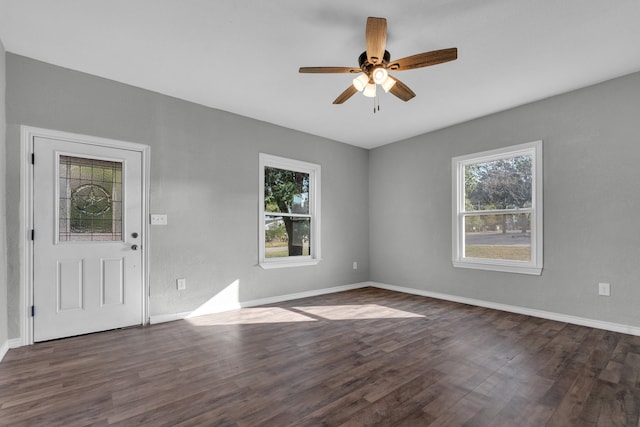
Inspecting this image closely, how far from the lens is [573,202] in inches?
138

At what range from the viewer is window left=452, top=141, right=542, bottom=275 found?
3.83 meters

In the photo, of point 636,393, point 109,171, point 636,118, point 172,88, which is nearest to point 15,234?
point 109,171

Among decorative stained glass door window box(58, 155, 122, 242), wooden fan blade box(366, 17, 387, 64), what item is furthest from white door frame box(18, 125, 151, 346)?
wooden fan blade box(366, 17, 387, 64)

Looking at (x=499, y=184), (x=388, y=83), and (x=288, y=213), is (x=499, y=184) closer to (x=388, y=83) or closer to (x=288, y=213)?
(x=388, y=83)

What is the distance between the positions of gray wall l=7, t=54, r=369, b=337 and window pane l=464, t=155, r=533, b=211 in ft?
8.01

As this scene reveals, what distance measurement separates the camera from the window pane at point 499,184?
13.0ft

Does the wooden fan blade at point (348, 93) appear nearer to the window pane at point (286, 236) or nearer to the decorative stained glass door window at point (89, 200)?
the window pane at point (286, 236)

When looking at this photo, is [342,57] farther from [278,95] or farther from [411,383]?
[411,383]

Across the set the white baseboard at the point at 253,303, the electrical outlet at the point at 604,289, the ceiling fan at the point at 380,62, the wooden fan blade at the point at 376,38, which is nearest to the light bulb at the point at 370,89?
the ceiling fan at the point at 380,62

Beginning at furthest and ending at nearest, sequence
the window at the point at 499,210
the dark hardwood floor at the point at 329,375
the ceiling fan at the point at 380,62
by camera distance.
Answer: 1. the window at the point at 499,210
2. the ceiling fan at the point at 380,62
3. the dark hardwood floor at the point at 329,375

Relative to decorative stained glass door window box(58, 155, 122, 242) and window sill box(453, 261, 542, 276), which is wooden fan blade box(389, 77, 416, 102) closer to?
window sill box(453, 261, 542, 276)

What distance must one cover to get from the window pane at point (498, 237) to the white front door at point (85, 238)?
433 cm

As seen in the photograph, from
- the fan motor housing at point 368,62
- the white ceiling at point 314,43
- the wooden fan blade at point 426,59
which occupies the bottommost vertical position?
the wooden fan blade at point 426,59

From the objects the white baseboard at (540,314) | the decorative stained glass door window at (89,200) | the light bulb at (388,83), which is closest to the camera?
the light bulb at (388,83)
